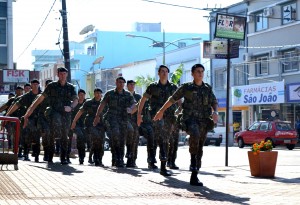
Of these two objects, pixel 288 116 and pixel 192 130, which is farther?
pixel 288 116

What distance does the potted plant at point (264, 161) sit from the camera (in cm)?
1236

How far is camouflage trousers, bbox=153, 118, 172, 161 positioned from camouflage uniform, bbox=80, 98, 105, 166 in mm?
3432

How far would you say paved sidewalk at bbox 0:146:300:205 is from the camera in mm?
8680

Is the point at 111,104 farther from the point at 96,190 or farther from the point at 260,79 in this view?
the point at 260,79

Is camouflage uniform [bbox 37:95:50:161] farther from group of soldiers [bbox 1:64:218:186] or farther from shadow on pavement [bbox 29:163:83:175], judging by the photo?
shadow on pavement [bbox 29:163:83:175]

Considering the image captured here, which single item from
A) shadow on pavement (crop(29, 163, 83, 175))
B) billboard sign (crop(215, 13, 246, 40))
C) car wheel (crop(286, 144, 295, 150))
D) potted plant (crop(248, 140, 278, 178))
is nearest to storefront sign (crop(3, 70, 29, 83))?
car wheel (crop(286, 144, 295, 150))

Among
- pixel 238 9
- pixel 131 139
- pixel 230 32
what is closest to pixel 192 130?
pixel 131 139

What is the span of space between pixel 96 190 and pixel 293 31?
35.5 m

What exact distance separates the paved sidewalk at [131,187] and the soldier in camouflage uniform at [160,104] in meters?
0.63

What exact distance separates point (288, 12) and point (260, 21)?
3.97m

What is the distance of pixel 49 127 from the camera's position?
562 inches

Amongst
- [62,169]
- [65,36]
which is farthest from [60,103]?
[65,36]

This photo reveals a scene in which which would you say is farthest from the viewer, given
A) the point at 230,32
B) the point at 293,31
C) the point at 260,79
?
the point at 260,79

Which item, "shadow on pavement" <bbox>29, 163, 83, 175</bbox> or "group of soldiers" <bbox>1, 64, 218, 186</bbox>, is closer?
"group of soldiers" <bbox>1, 64, 218, 186</bbox>
